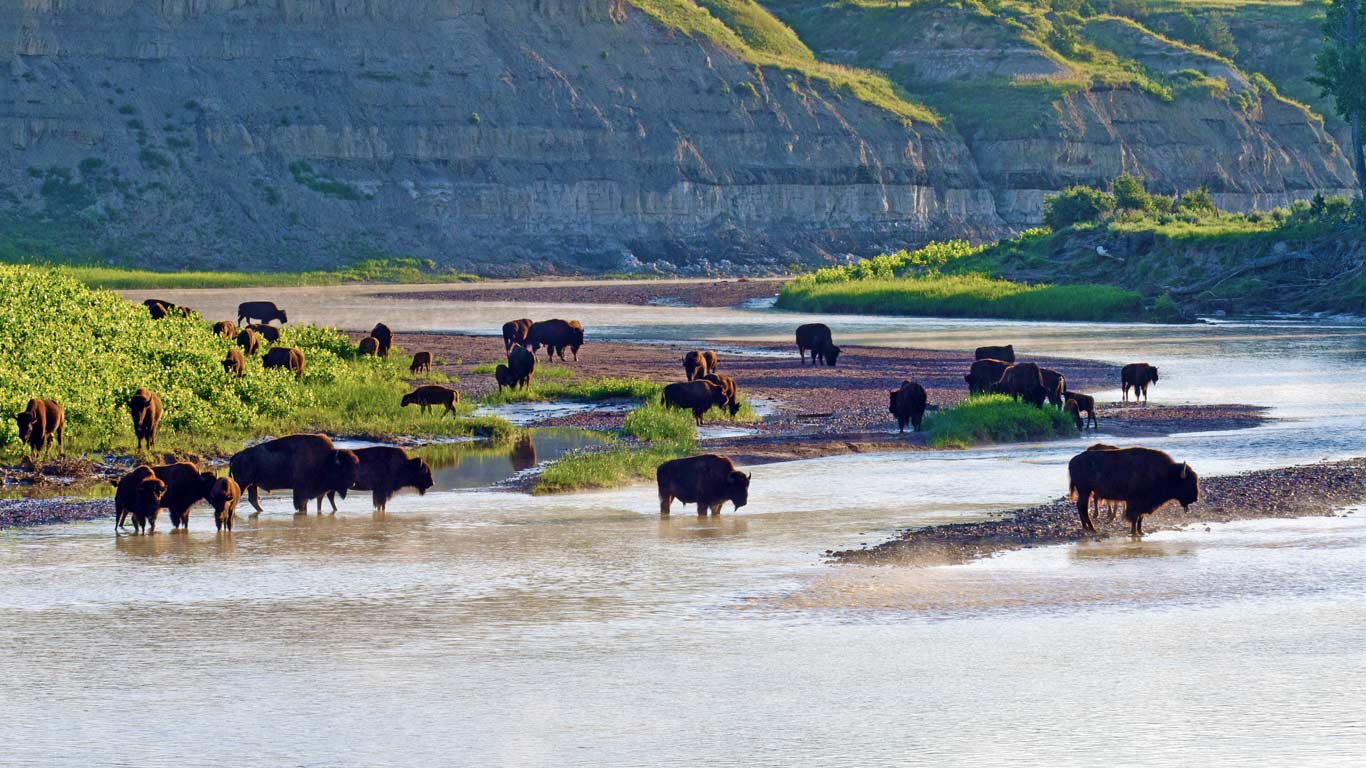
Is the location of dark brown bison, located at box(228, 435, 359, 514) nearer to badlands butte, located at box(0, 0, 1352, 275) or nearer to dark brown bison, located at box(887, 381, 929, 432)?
dark brown bison, located at box(887, 381, 929, 432)

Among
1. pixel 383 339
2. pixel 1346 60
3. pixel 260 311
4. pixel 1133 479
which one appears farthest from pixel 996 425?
pixel 1346 60

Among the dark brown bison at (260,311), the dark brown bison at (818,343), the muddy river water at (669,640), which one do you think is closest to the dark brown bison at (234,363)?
the muddy river water at (669,640)

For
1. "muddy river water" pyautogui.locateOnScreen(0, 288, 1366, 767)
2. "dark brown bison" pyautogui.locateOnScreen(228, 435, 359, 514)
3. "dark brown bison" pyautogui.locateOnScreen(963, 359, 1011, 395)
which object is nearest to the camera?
"muddy river water" pyautogui.locateOnScreen(0, 288, 1366, 767)

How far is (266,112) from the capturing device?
112 metres

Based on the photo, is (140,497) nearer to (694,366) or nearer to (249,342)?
(694,366)

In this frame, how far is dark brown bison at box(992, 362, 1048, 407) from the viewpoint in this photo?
3112cm

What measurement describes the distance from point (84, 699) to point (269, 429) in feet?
52.8

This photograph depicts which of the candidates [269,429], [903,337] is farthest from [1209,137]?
[269,429]

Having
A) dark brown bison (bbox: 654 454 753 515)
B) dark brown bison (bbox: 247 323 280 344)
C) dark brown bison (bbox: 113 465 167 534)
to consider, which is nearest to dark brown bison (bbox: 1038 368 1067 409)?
dark brown bison (bbox: 654 454 753 515)

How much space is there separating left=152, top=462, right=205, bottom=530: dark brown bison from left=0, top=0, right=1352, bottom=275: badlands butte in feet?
273

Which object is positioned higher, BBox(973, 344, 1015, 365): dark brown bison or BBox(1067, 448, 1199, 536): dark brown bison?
BBox(973, 344, 1015, 365): dark brown bison

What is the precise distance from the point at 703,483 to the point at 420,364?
21.1m

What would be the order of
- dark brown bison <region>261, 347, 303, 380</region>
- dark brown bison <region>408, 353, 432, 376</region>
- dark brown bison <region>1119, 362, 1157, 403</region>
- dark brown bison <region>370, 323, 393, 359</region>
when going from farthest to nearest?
dark brown bison <region>370, 323, 393, 359</region> → dark brown bison <region>408, 353, 432, 376</region> → dark brown bison <region>1119, 362, 1157, 403</region> → dark brown bison <region>261, 347, 303, 380</region>

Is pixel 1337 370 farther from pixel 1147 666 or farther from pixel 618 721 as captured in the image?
pixel 618 721
